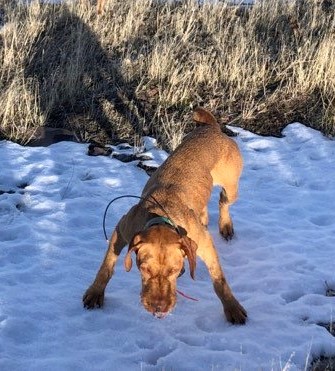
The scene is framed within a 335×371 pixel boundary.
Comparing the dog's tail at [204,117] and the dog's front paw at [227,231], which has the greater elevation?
the dog's tail at [204,117]

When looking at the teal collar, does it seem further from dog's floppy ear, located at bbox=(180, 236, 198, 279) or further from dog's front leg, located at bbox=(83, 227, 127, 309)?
dog's front leg, located at bbox=(83, 227, 127, 309)

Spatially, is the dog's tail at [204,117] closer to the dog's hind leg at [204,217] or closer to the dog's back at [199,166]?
the dog's back at [199,166]

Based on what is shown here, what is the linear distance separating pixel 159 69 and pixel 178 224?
496cm

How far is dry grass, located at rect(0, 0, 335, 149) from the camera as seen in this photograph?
25.2 ft

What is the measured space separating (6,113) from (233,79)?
3.16 m

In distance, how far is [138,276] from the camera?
4672mm

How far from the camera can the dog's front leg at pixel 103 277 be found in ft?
13.7

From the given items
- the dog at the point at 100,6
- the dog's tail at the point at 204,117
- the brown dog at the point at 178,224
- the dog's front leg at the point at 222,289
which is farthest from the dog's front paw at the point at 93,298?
the dog at the point at 100,6

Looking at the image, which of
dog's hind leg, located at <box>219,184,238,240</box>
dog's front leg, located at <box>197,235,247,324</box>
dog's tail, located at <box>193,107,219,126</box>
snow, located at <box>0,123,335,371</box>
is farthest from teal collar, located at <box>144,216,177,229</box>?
dog's tail, located at <box>193,107,219,126</box>

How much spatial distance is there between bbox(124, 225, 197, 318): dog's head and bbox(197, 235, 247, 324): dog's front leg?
0.68 meters

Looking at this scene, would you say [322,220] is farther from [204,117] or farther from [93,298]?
[93,298]

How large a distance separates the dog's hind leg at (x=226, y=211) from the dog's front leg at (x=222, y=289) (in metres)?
1.17

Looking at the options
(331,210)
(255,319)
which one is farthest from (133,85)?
(255,319)

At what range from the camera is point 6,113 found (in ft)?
23.9
